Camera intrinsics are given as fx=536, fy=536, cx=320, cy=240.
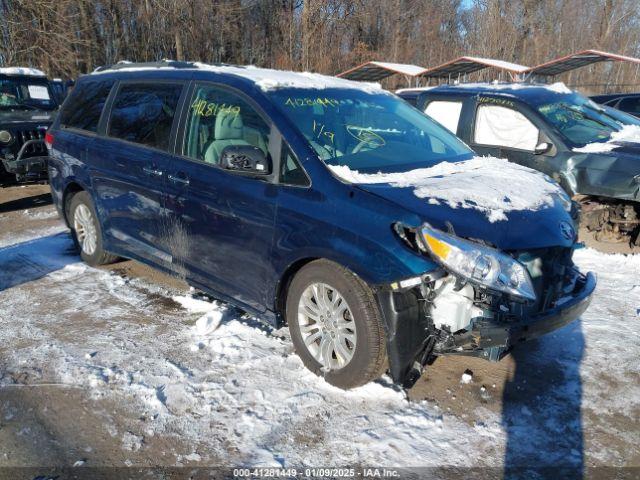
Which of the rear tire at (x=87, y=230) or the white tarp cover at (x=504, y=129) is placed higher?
the white tarp cover at (x=504, y=129)

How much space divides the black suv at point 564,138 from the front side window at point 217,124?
11.8 feet

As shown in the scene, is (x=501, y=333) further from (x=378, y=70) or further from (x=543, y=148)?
(x=378, y=70)

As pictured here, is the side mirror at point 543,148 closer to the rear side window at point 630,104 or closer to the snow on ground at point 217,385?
the snow on ground at point 217,385

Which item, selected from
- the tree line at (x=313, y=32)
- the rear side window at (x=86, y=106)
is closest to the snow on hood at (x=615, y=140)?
the rear side window at (x=86, y=106)

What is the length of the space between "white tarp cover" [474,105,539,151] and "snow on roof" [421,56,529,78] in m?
12.6

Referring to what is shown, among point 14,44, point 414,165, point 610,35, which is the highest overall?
point 610,35

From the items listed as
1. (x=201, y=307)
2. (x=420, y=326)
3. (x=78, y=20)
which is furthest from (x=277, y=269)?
(x=78, y=20)

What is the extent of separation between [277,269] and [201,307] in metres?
1.34

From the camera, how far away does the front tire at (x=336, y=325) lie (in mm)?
3082

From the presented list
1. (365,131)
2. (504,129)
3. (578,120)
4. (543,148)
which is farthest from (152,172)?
(578,120)

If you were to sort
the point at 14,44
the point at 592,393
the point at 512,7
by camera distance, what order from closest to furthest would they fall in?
the point at 592,393
the point at 14,44
the point at 512,7

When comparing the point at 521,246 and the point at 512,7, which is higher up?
the point at 512,7

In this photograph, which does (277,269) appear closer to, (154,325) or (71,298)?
(154,325)

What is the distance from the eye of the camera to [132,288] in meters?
5.07
